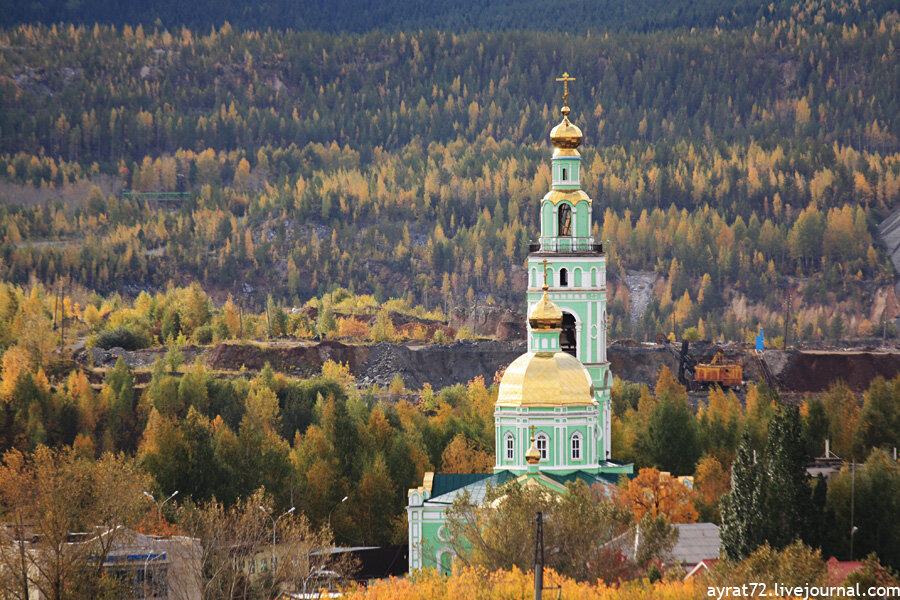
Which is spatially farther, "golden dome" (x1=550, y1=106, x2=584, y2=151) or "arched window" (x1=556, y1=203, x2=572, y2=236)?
"arched window" (x1=556, y1=203, x2=572, y2=236)

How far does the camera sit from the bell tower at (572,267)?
8681 cm

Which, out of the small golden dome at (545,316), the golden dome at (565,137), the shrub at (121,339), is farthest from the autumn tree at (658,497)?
the shrub at (121,339)

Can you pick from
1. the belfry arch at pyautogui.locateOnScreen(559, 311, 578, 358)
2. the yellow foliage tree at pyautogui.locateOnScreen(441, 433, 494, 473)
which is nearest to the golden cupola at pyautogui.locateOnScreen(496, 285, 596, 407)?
the belfry arch at pyautogui.locateOnScreen(559, 311, 578, 358)

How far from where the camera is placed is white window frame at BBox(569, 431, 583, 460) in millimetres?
78312

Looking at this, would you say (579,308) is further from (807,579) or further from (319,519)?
(807,579)

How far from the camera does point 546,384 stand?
Answer: 77750 millimetres

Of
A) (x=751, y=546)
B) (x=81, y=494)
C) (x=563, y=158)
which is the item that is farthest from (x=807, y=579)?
(x=563, y=158)

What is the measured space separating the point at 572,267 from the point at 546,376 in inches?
427

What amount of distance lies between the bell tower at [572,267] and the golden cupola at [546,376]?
6740 mm

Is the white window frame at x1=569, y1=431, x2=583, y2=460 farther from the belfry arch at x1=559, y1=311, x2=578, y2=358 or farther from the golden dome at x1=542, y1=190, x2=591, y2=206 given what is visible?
the golden dome at x1=542, y1=190, x2=591, y2=206

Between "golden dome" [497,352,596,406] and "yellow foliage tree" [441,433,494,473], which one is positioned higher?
"golden dome" [497,352,596,406]

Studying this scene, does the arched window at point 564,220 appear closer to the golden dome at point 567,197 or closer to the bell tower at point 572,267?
the bell tower at point 572,267

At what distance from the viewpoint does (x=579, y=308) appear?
8738 centimetres

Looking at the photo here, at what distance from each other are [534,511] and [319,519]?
23555 millimetres
